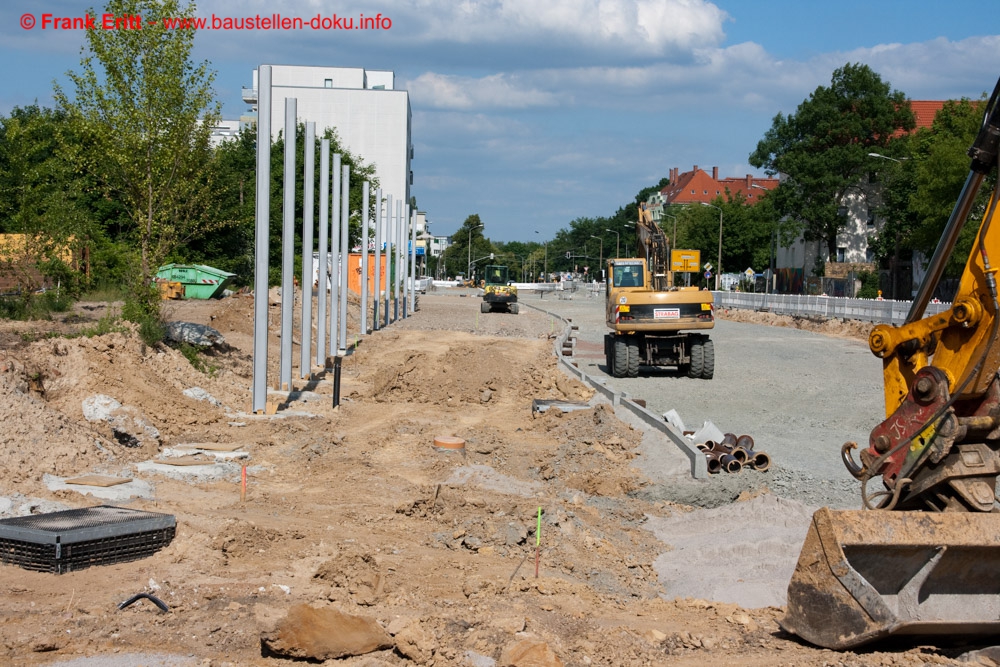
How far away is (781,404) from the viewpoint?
19.3 metres

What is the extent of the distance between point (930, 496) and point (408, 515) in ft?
16.2

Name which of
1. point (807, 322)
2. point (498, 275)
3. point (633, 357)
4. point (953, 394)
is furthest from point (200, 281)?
point (953, 394)

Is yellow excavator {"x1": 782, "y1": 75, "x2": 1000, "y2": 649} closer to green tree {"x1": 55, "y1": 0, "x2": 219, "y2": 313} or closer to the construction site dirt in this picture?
the construction site dirt

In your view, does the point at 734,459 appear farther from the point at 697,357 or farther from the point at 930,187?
the point at 930,187

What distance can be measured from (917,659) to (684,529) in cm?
418

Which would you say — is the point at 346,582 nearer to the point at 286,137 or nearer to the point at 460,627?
the point at 460,627

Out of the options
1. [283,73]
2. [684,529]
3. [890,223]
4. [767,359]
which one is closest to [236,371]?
[684,529]

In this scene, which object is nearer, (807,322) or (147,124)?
(147,124)

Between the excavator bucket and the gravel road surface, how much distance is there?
479cm

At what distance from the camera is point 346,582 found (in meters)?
7.26

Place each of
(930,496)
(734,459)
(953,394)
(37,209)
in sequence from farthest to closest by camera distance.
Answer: (37,209) < (734,459) < (930,496) < (953,394)

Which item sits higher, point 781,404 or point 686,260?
point 686,260

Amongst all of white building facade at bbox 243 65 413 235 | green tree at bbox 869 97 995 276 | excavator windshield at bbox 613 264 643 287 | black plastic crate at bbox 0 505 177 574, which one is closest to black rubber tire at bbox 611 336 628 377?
excavator windshield at bbox 613 264 643 287

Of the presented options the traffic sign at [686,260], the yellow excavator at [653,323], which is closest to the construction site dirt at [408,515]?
the yellow excavator at [653,323]
